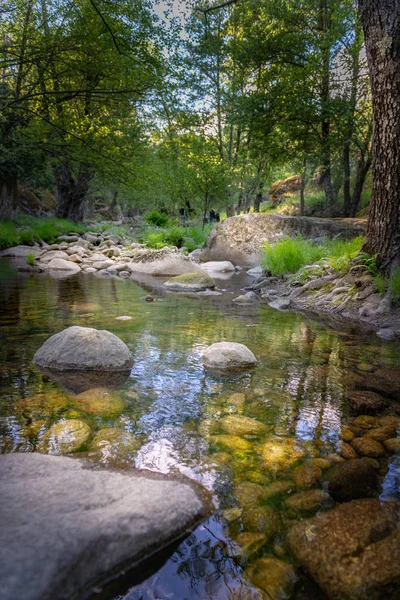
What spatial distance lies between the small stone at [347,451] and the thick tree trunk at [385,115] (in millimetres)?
4105

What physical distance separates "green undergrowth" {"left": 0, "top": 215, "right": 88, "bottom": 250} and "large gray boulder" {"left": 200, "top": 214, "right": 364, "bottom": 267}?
7751 mm

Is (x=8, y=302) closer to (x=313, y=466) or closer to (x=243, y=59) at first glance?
(x=313, y=466)

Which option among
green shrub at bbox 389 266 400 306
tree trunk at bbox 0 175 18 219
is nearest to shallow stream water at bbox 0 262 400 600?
green shrub at bbox 389 266 400 306

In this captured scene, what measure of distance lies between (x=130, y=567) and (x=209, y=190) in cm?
1843

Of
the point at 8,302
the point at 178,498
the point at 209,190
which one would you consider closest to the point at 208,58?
the point at 209,190

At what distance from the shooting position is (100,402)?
248cm

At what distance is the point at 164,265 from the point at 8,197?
9.83 m

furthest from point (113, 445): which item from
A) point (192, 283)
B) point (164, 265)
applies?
point (164, 265)

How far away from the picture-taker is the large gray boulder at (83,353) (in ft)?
10.1

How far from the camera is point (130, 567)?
1209 millimetres

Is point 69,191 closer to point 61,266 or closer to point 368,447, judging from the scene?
point 61,266

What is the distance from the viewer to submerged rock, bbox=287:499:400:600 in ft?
3.73

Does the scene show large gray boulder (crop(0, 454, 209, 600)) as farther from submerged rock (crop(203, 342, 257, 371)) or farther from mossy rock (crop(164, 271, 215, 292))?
mossy rock (crop(164, 271, 215, 292))

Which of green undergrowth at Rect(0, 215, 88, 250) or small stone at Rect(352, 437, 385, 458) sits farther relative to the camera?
green undergrowth at Rect(0, 215, 88, 250)
